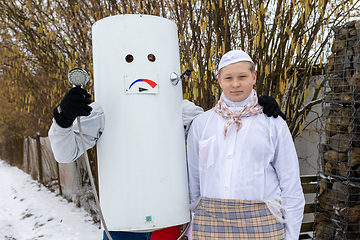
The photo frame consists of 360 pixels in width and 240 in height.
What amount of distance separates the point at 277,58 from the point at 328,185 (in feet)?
5.12

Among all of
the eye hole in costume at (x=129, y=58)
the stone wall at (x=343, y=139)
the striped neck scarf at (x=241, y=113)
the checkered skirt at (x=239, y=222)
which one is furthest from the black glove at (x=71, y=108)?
the stone wall at (x=343, y=139)

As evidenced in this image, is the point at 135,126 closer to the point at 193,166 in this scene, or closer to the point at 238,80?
the point at 193,166

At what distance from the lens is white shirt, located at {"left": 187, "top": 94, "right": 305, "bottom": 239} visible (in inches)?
61.5

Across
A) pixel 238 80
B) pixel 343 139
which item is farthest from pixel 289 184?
pixel 343 139

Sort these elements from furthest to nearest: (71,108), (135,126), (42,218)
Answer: (42,218), (135,126), (71,108)

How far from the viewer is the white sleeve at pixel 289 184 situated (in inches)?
62.1

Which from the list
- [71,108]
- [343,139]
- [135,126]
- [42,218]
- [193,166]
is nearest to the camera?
[71,108]

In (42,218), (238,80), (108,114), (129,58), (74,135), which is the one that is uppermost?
(129,58)

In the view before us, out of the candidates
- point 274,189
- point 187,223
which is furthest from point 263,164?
point 187,223

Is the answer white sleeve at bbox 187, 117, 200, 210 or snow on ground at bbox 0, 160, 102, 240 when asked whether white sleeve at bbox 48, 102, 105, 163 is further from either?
snow on ground at bbox 0, 160, 102, 240

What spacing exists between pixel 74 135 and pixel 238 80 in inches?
37.4

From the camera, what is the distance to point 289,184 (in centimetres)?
158

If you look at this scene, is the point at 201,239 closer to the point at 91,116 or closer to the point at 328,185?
the point at 91,116

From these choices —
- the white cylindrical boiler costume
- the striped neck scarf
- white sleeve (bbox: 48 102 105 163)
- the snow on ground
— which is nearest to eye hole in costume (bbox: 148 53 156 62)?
the white cylindrical boiler costume
